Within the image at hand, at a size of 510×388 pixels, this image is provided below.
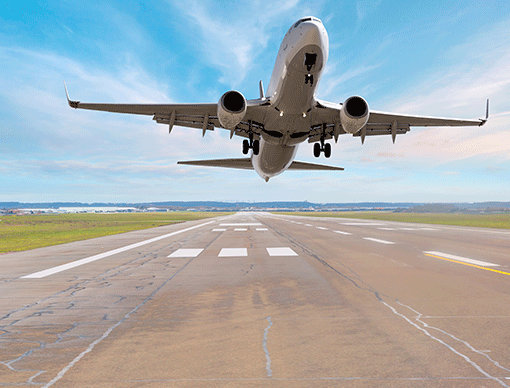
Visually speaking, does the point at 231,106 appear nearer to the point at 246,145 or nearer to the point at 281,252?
the point at 281,252

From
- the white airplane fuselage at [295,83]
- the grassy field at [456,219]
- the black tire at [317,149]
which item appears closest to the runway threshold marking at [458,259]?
the white airplane fuselage at [295,83]

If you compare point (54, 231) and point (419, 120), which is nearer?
point (419, 120)

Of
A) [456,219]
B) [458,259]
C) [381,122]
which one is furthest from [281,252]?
[456,219]

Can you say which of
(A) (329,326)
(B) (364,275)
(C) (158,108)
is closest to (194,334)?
(A) (329,326)

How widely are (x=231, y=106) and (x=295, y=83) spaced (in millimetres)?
2667

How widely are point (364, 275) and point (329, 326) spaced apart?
4452mm

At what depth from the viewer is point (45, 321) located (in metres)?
5.11

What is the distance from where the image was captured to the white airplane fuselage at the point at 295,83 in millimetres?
11820

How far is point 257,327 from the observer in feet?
15.7

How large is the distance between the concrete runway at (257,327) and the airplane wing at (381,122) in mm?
8616

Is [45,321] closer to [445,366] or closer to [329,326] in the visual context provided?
[329,326]

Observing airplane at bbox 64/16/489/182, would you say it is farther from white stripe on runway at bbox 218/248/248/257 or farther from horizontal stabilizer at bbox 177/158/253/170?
white stripe on runway at bbox 218/248/248/257

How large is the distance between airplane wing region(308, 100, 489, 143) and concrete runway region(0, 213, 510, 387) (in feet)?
28.3

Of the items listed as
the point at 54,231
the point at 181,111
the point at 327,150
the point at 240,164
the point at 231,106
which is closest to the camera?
the point at 231,106
